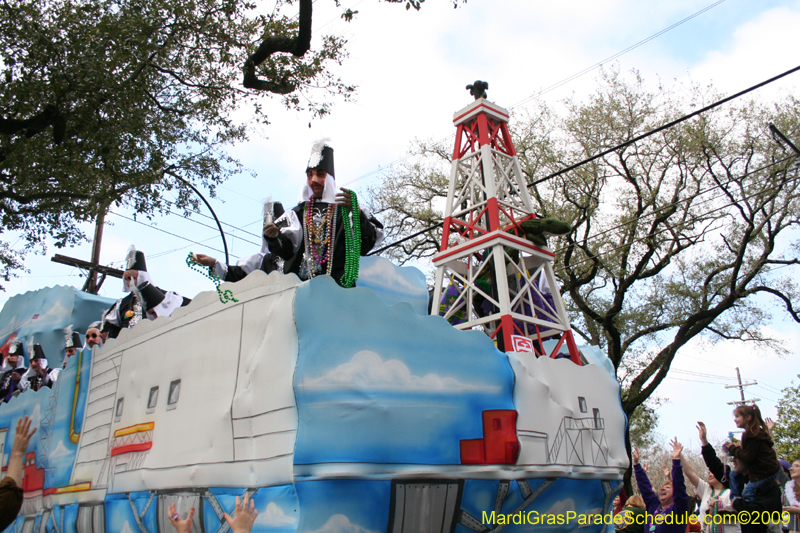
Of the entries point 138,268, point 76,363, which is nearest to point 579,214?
point 138,268

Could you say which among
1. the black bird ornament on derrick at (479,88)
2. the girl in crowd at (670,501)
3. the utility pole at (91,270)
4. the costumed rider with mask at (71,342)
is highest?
the black bird ornament on derrick at (479,88)

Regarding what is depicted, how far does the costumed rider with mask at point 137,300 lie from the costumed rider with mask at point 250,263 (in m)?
2.25

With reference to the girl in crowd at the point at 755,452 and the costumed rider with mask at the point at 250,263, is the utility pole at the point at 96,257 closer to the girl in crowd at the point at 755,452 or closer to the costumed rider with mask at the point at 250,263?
the costumed rider with mask at the point at 250,263

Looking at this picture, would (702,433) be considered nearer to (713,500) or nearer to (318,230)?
(713,500)

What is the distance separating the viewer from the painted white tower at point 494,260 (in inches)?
282

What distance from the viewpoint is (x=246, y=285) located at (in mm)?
4730

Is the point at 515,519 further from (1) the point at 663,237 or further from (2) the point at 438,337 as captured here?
(1) the point at 663,237

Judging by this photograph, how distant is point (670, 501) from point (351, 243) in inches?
161

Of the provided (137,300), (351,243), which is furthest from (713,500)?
(137,300)

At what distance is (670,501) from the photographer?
6082 mm

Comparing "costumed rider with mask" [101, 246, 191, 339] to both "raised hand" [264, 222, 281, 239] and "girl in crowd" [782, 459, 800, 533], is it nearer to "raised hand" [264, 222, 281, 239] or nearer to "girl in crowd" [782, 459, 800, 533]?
"raised hand" [264, 222, 281, 239]

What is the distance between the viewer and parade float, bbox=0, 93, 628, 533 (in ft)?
13.1

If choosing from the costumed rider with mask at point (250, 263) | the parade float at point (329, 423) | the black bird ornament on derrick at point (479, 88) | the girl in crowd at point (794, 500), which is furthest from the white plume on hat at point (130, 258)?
the girl in crowd at point (794, 500)

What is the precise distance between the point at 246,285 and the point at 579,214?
559 inches
